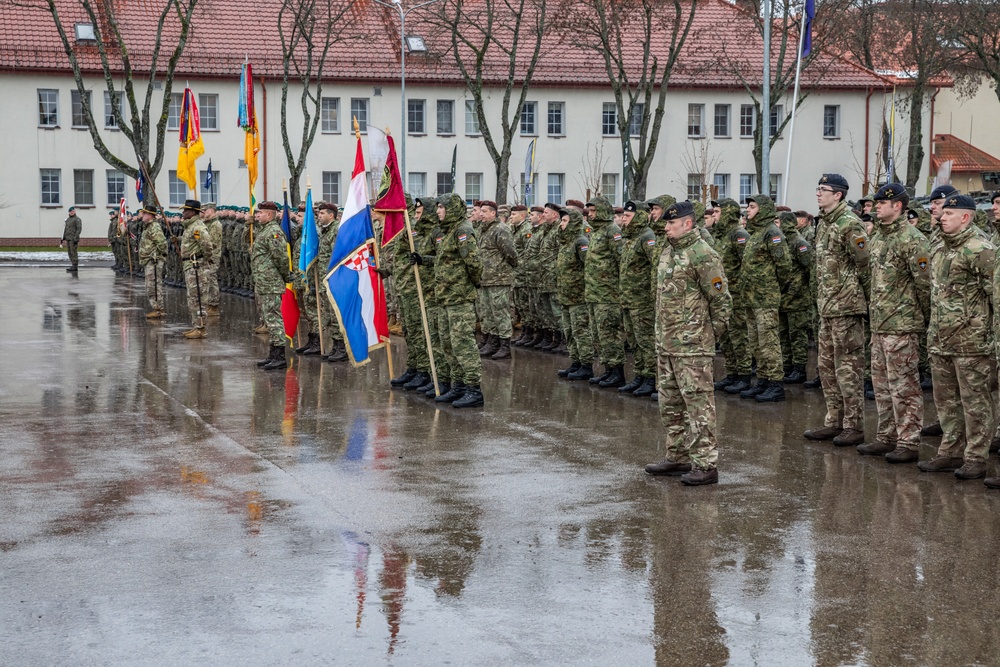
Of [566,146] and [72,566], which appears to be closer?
[72,566]

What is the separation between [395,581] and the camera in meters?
6.87

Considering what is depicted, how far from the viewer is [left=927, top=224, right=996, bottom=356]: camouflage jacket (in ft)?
30.5

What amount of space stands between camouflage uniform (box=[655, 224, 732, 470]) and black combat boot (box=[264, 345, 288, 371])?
24.6 feet

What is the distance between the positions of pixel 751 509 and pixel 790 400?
502 centimetres

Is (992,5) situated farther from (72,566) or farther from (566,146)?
(72,566)

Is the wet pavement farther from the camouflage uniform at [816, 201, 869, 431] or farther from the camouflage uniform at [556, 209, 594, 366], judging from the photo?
the camouflage uniform at [556, 209, 594, 366]

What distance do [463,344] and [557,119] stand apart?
42.0 m

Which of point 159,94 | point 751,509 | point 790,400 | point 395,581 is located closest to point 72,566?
point 395,581

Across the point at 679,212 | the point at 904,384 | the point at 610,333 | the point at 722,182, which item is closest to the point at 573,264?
the point at 610,333

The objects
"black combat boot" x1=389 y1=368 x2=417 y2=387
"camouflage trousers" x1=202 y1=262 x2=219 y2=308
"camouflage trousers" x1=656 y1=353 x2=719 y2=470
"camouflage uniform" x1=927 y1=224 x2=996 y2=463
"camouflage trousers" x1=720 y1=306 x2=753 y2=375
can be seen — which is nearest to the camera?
"camouflage trousers" x1=656 y1=353 x2=719 y2=470

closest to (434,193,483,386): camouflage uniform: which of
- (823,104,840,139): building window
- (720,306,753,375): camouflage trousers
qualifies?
(720,306,753,375): camouflage trousers

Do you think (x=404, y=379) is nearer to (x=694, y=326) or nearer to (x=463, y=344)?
(x=463, y=344)

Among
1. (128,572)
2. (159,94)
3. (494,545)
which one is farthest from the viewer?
(159,94)

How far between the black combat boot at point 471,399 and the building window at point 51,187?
41.4 m
